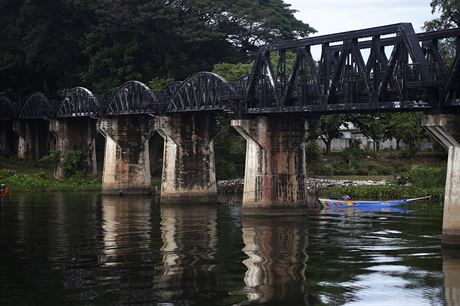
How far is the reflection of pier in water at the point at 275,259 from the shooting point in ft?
113

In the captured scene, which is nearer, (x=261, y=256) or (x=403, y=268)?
(x=403, y=268)

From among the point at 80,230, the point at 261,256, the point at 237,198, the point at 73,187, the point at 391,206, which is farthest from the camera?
the point at 73,187

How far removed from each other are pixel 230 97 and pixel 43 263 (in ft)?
89.4

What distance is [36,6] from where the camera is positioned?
407 feet

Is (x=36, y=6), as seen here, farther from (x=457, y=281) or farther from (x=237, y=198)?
(x=457, y=281)

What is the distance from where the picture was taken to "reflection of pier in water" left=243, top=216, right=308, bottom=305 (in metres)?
34.4

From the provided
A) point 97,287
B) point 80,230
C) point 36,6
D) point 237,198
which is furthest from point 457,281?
point 36,6

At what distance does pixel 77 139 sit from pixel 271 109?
53.5 m

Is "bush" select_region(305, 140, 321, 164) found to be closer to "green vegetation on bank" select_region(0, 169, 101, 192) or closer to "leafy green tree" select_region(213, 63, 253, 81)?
"leafy green tree" select_region(213, 63, 253, 81)

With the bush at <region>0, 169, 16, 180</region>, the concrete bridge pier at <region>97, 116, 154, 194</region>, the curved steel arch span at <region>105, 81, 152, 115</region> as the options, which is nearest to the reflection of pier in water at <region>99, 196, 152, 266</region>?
the concrete bridge pier at <region>97, 116, 154, 194</region>

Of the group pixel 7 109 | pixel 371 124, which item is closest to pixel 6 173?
pixel 7 109

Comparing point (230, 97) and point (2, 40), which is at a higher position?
point (2, 40)

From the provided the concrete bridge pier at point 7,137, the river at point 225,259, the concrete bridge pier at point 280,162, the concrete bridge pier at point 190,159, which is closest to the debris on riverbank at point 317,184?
the concrete bridge pier at point 190,159

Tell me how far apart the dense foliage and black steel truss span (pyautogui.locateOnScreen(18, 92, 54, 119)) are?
23.9ft
